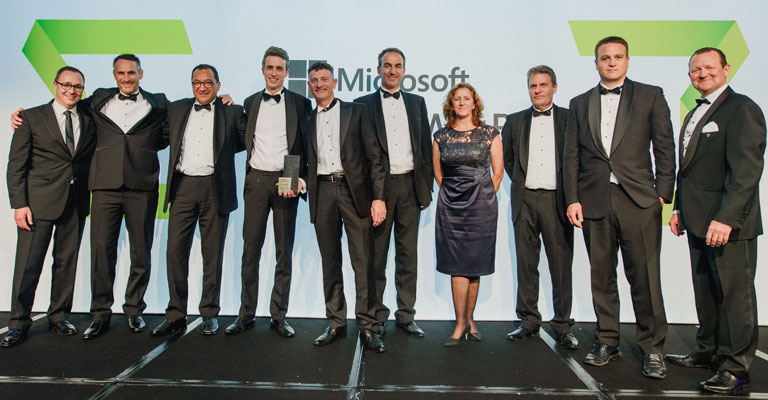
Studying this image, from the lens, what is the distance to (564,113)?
337 cm

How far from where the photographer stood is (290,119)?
3320 mm

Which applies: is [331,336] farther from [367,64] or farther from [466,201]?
[367,64]

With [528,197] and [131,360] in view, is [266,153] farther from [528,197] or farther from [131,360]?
[528,197]

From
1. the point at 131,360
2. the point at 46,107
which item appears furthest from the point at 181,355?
the point at 46,107

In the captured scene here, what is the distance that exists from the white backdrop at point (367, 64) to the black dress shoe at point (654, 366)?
53.6 inches

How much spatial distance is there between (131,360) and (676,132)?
443 cm

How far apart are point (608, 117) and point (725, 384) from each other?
1.54m

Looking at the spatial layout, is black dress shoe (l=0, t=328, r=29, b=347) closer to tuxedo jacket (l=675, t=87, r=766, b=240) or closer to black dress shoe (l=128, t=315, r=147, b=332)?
black dress shoe (l=128, t=315, r=147, b=332)

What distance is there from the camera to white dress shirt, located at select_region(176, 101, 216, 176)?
3.35 metres

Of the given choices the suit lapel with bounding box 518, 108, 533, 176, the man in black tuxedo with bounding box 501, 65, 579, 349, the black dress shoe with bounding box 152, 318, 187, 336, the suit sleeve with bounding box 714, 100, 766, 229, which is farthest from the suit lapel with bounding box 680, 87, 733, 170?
the black dress shoe with bounding box 152, 318, 187, 336

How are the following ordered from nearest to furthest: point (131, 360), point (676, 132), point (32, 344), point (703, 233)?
1. point (703, 233)
2. point (131, 360)
3. point (32, 344)
4. point (676, 132)

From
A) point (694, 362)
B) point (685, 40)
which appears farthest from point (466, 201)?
point (685, 40)

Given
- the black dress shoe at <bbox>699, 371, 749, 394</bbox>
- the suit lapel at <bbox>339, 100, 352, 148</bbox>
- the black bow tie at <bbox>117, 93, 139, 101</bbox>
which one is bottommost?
the black dress shoe at <bbox>699, 371, 749, 394</bbox>

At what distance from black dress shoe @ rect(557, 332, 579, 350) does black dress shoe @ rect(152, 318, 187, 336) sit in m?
2.65
